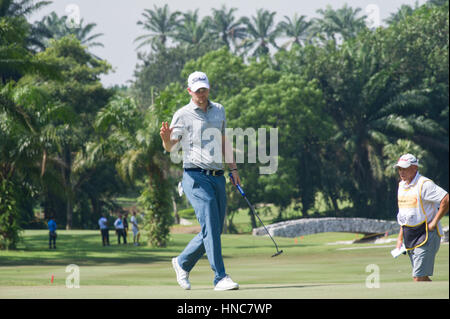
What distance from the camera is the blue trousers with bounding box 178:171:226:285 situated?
7703mm

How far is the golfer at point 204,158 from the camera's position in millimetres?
7672

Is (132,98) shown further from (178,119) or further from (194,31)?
(194,31)

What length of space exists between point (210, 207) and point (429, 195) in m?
2.80

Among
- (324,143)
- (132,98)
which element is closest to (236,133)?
(324,143)

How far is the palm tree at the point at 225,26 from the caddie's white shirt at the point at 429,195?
295ft

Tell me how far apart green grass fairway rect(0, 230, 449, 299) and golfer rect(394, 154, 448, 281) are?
0.44 meters

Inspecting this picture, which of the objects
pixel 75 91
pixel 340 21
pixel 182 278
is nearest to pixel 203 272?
pixel 182 278

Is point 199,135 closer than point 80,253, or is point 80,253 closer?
point 199,135

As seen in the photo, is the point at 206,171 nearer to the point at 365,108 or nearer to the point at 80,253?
the point at 80,253

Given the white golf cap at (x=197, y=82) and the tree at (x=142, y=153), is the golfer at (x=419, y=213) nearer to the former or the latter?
the white golf cap at (x=197, y=82)

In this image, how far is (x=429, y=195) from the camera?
882 centimetres

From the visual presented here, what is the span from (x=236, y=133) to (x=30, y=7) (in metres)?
17.1
